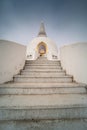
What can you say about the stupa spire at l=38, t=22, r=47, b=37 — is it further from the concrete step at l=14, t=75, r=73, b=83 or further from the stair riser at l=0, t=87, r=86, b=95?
the stair riser at l=0, t=87, r=86, b=95

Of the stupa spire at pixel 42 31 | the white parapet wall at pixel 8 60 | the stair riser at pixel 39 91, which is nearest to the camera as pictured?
the stair riser at pixel 39 91

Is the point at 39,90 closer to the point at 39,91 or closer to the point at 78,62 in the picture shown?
the point at 39,91

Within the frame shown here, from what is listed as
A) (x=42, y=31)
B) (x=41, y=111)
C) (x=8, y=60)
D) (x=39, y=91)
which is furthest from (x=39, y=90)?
(x=42, y=31)

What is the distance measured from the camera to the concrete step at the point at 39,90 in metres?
1.26

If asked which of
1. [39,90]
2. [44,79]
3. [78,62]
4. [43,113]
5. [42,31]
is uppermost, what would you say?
[42,31]

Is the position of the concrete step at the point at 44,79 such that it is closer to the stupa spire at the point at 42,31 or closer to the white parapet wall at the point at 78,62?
the white parapet wall at the point at 78,62

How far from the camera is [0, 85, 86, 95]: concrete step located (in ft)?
4.15

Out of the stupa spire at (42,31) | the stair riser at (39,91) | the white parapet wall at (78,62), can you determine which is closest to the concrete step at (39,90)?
the stair riser at (39,91)

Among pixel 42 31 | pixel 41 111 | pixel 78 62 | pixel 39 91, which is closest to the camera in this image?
pixel 41 111

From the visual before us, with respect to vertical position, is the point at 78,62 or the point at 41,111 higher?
the point at 78,62

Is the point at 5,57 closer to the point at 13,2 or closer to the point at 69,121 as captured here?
the point at 69,121

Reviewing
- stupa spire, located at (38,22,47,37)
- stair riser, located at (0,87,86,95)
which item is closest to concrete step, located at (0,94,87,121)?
stair riser, located at (0,87,86,95)

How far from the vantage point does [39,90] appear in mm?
1300

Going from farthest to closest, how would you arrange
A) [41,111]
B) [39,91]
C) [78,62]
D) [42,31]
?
1. [42,31]
2. [78,62]
3. [39,91]
4. [41,111]
